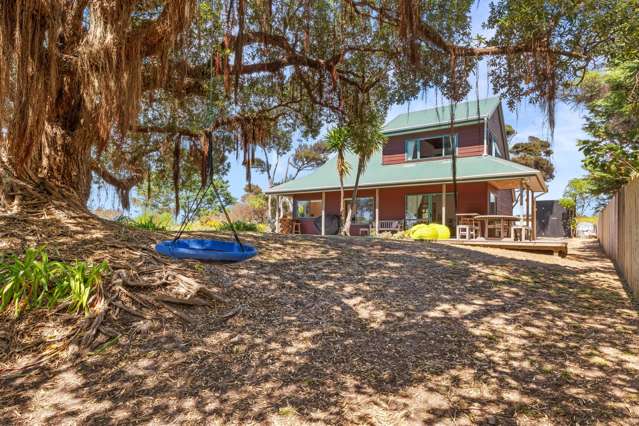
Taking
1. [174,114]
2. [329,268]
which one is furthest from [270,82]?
[329,268]

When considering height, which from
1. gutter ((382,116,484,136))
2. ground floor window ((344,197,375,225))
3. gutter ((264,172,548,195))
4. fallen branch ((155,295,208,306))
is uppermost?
gutter ((382,116,484,136))

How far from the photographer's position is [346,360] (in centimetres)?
301

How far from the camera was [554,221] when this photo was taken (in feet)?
76.9

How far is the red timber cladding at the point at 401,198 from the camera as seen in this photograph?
14.6 m

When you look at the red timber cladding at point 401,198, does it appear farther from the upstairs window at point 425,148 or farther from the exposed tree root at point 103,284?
the exposed tree root at point 103,284

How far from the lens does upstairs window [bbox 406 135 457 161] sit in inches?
635

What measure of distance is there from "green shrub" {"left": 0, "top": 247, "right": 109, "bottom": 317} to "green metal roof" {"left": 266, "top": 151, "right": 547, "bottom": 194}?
11992 millimetres

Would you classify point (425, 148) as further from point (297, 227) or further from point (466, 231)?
point (297, 227)

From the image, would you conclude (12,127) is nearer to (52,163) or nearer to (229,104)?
(52,163)

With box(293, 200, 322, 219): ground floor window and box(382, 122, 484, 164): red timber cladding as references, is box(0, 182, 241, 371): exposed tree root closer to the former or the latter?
box(382, 122, 484, 164): red timber cladding

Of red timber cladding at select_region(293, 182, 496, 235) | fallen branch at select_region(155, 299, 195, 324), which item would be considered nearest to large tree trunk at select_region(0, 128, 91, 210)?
fallen branch at select_region(155, 299, 195, 324)

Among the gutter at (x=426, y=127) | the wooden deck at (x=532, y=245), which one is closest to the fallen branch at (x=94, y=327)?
the wooden deck at (x=532, y=245)

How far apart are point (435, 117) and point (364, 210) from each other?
5.13m

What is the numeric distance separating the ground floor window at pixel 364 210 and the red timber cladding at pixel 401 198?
0.27m
